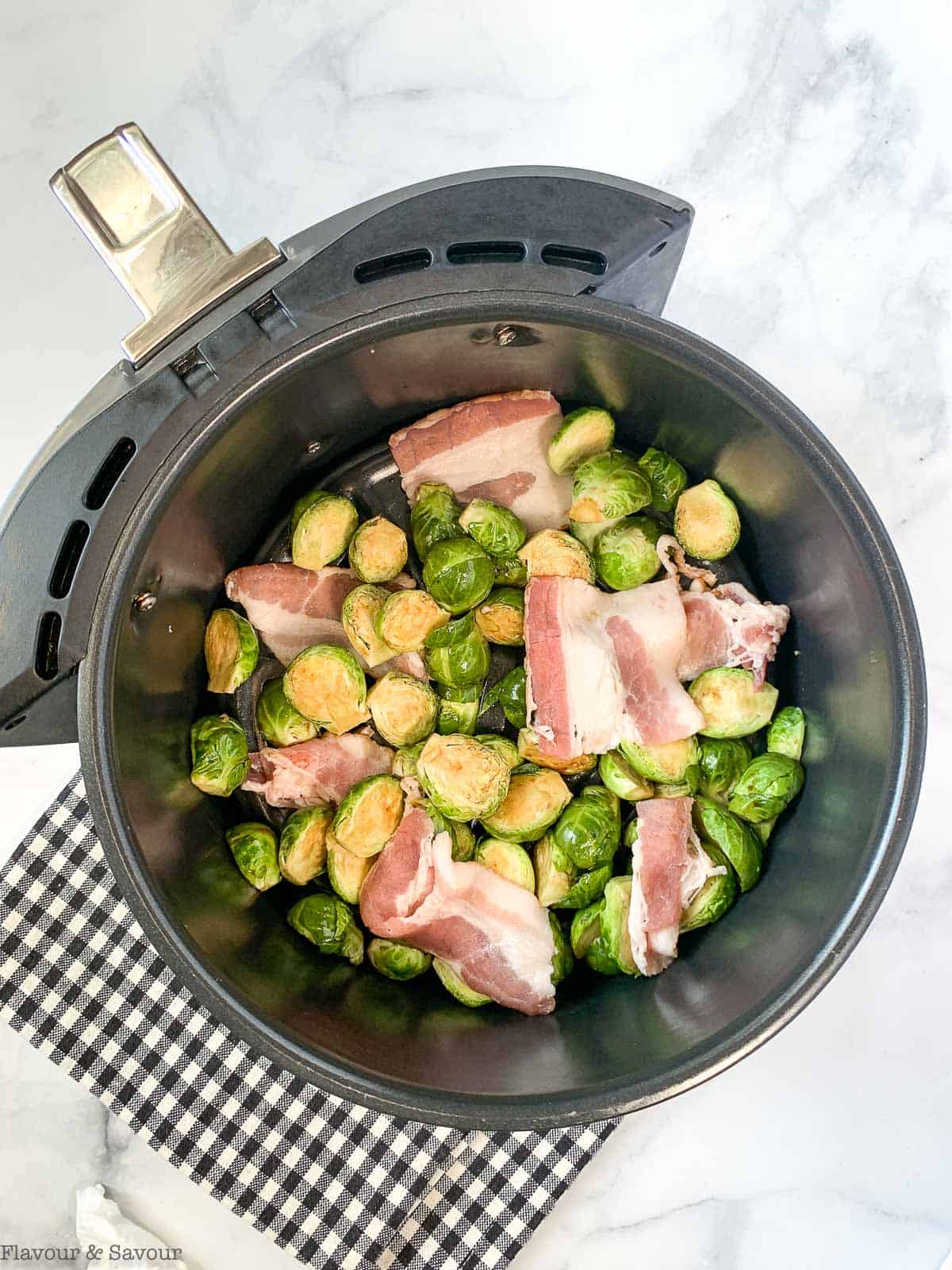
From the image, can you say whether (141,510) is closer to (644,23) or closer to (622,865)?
(622,865)

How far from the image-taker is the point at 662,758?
1.99m

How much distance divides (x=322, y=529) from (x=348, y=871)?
27.0 inches

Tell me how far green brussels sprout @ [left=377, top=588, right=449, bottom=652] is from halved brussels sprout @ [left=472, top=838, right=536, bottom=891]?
1.47 ft

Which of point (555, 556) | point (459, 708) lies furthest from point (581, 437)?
point (459, 708)

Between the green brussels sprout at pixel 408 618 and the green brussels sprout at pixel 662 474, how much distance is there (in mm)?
500

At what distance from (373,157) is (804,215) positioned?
0.97 meters

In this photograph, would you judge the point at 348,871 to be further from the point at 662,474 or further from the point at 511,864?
the point at 662,474

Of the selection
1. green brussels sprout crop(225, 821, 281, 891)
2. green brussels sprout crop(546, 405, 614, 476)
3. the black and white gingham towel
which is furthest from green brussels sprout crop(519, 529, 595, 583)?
the black and white gingham towel

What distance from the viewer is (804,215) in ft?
7.37

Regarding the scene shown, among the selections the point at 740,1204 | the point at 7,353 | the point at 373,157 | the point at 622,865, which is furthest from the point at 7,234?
the point at 740,1204

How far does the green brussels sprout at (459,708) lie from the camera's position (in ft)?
6.71

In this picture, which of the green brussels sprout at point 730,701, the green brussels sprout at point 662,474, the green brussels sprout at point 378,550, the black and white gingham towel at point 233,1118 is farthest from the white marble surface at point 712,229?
the green brussels sprout at point 378,550

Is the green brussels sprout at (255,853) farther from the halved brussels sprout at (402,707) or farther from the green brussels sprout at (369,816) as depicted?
the halved brussels sprout at (402,707)

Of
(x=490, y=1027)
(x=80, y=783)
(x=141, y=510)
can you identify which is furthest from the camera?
(x=80, y=783)
